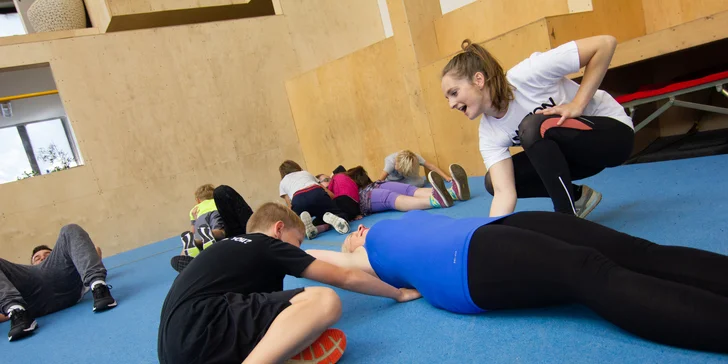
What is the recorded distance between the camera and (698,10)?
3.95 metres

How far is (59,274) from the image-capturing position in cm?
331

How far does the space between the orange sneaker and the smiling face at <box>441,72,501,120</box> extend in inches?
40.0

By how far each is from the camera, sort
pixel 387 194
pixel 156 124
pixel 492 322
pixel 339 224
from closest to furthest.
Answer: pixel 492 322 < pixel 339 224 < pixel 387 194 < pixel 156 124

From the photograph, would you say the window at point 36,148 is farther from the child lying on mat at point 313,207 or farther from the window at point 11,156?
the child lying on mat at point 313,207

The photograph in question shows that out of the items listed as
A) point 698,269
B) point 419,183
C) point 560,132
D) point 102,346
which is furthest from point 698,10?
point 102,346

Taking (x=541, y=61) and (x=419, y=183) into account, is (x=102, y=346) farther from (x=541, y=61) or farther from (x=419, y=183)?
(x=419, y=183)

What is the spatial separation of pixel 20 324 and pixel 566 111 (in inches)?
122

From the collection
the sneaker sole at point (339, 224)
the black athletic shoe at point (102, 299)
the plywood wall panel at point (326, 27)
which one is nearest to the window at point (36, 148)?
the plywood wall panel at point (326, 27)

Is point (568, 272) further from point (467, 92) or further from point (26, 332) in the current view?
point (26, 332)

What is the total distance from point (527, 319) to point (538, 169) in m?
0.75

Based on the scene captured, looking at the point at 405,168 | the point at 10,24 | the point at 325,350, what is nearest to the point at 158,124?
the point at 405,168

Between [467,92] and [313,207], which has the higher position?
[467,92]

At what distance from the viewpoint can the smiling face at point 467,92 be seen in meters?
1.98

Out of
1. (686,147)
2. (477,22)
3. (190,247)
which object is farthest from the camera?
(477,22)
